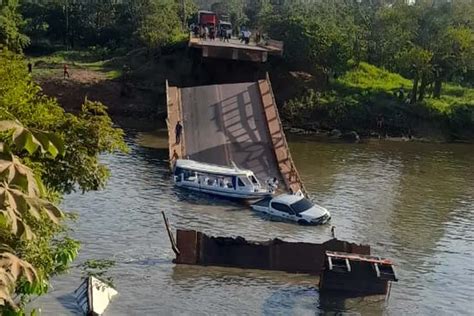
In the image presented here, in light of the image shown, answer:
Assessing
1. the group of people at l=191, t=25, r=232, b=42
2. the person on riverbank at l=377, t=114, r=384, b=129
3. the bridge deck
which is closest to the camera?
the bridge deck

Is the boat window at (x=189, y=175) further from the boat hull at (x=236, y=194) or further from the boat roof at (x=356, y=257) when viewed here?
the boat roof at (x=356, y=257)

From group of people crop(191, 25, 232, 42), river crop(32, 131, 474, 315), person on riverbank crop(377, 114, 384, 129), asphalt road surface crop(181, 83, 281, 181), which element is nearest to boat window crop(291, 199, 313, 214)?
river crop(32, 131, 474, 315)

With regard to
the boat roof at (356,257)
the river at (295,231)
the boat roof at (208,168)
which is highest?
the boat roof at (356,257)

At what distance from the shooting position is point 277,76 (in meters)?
77.4

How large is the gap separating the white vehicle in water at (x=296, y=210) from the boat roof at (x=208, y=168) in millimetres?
3638

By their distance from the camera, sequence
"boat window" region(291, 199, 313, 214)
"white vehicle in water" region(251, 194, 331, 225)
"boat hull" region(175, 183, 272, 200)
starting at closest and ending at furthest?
"white vehicle in water" region(251, 194, 331, 225) → "boat window" region(291, 199, 313, 214) → "boat hull" region(175, 183, 272, 200)

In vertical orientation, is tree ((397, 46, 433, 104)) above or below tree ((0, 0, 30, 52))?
below

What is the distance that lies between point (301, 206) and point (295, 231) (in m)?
2.00

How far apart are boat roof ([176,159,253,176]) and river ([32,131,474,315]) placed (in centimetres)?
172

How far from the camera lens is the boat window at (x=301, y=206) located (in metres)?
40.2

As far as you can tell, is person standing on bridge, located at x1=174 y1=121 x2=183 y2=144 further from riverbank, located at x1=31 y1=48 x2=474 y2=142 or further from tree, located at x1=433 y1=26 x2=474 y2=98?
tree, located at x1=433 y1=26 x2=474 y2=98

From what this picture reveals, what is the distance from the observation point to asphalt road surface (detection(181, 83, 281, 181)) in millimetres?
50806

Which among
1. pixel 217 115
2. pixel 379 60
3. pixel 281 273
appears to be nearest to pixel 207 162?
pixel 217 115

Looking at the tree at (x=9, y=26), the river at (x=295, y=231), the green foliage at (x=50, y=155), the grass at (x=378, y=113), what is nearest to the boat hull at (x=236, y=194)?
the river at (x=295, y=231)
